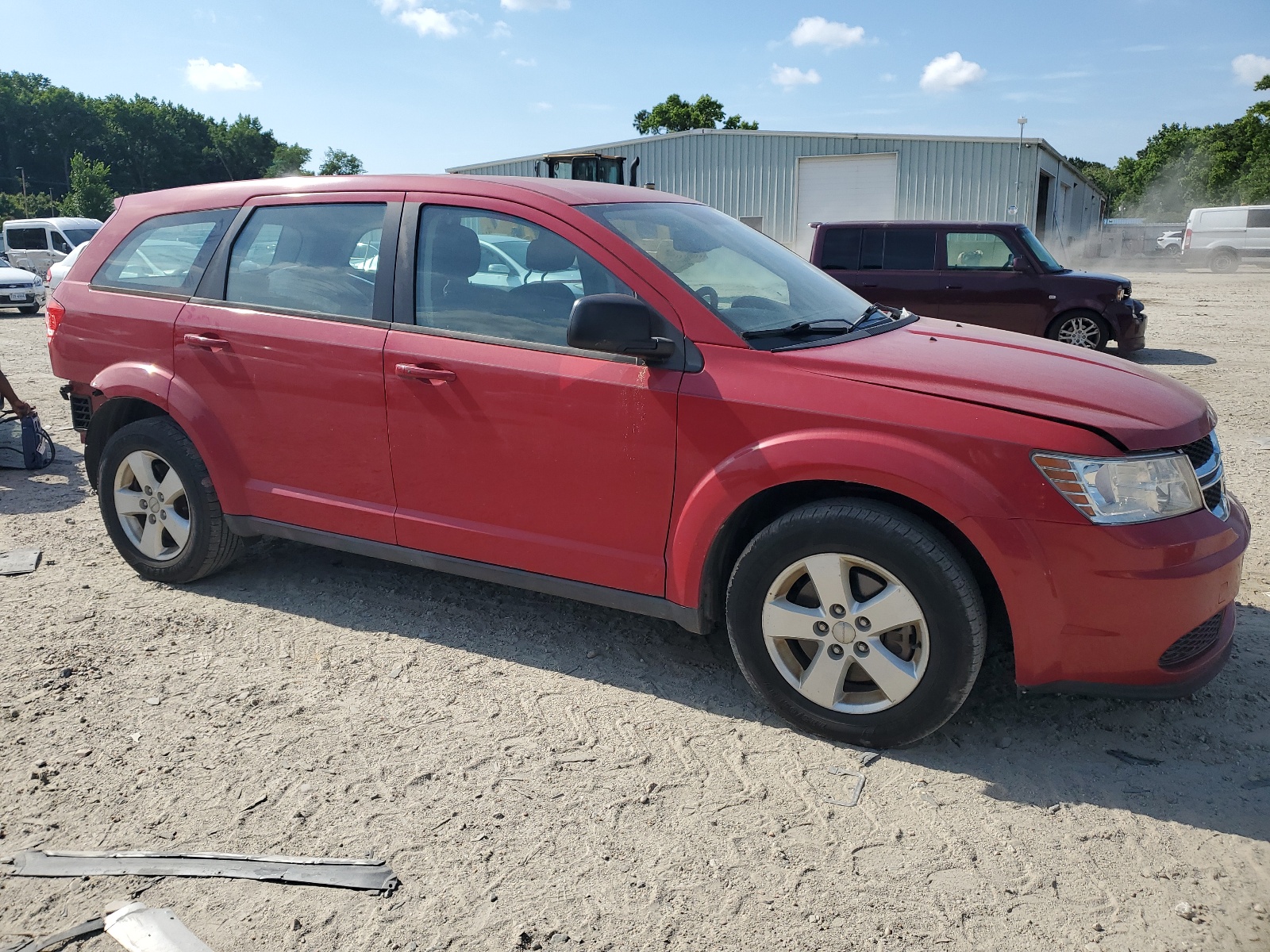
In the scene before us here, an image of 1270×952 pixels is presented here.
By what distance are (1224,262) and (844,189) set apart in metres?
14.1

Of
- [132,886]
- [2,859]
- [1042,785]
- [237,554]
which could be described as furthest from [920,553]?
[237,554]

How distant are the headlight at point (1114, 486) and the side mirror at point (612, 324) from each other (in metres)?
1.27

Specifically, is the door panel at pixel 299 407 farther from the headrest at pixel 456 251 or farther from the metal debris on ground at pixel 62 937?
the metal debris on ground at pixel 62 937

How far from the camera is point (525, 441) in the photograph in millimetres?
3557

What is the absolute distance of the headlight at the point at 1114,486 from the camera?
2822 mm

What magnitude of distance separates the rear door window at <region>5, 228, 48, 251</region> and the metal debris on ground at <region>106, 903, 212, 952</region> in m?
29.4

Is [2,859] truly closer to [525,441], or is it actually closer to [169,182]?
[525,441]

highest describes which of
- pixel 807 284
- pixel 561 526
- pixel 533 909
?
pixel 807 284

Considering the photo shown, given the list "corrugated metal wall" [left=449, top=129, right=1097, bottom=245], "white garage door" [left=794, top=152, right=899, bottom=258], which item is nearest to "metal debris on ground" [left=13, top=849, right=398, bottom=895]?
"white garage door" [left=794, top=152, right=899, bottom=258]

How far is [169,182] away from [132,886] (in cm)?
10626

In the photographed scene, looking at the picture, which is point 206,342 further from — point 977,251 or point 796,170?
point 796,170

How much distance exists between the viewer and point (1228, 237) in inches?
1361

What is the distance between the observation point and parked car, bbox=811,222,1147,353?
489 inches

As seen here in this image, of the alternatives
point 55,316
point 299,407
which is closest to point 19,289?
point 55,316
